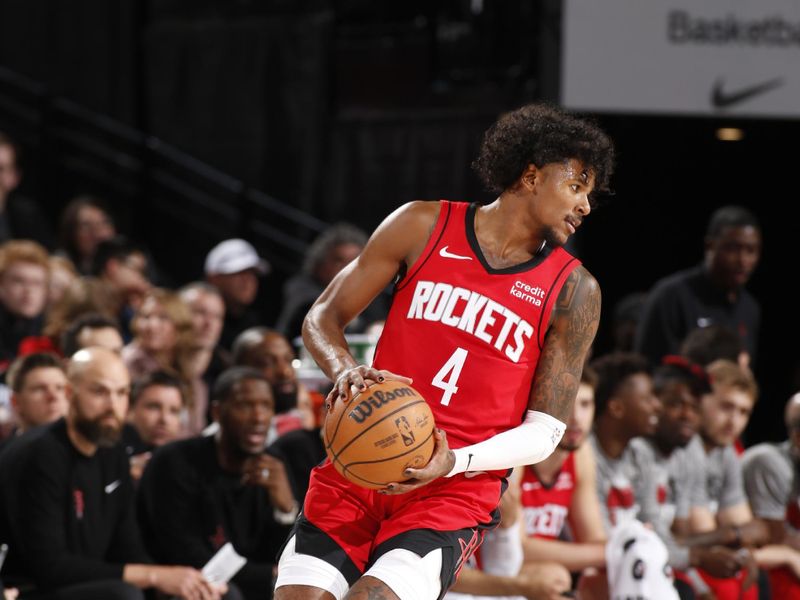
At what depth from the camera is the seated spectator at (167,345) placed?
24.8ft

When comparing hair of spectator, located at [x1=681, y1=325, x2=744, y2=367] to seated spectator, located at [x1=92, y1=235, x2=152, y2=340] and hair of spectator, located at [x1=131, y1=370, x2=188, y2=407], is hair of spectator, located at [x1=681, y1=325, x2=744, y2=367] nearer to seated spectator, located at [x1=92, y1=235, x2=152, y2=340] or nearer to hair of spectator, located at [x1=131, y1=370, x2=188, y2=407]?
hair of spectator, located at [x1=131, y1=370, x2=188, y2=407]

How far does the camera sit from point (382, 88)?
10289mm

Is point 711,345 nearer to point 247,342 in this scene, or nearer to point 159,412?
point 247,342

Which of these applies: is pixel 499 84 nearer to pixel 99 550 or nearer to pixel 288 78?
pixel 288 78

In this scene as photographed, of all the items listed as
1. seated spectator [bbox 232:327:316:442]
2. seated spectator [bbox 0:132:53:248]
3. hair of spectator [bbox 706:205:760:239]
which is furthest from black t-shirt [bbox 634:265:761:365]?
seated spectator [bbox 0:132:53:248]

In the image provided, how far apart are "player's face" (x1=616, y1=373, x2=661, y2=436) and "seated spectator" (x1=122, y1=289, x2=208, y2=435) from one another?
2356 mm

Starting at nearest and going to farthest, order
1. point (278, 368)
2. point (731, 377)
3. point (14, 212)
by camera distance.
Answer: point (278, 368) → point (731, 377) → point (14, 212)

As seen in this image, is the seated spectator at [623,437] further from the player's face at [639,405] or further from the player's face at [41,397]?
the player's face at [41,397]

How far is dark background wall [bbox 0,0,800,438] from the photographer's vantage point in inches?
383

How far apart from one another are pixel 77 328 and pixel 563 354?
3850 millimetres

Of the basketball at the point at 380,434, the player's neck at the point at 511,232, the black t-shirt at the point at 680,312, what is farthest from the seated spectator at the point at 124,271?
the basketball at the point at 380,434

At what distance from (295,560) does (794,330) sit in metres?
7.64

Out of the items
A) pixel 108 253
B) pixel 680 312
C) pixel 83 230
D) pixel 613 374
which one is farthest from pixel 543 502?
pixel 83 230

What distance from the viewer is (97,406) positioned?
5.80m
